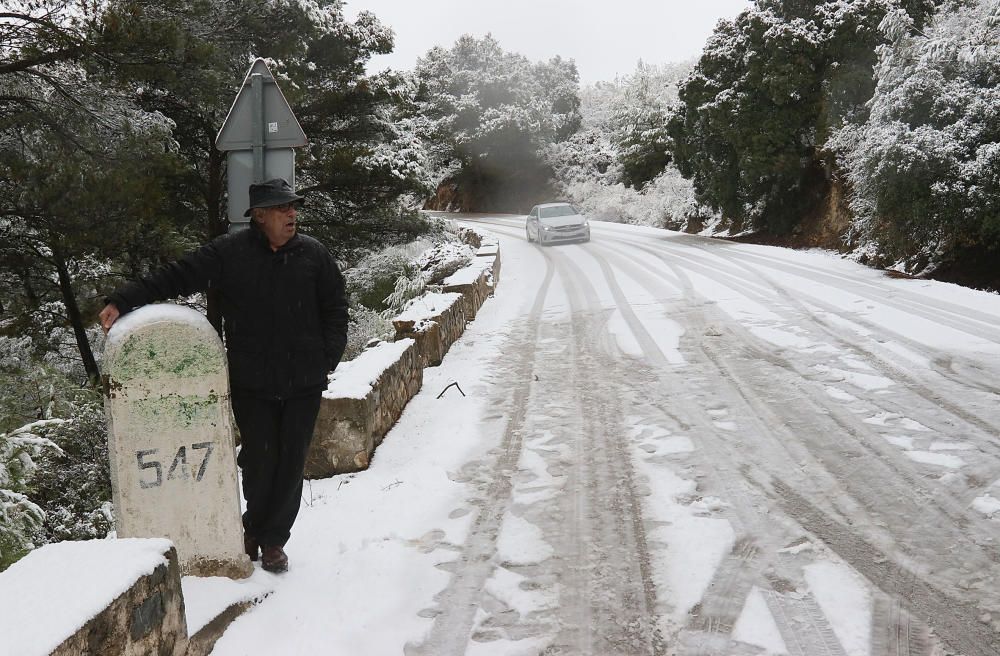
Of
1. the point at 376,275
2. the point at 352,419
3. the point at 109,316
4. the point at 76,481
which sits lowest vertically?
the point at 76,481

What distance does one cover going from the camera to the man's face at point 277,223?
344cm

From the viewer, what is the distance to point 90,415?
8148 mm

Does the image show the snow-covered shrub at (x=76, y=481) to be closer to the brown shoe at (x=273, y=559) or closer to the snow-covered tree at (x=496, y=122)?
the brown shoe at (x=273, y=559)

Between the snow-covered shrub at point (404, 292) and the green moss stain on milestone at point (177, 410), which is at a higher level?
the green moss stain on milestone at point (177, 410)

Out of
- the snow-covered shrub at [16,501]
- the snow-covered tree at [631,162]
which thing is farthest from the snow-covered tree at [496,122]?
the snow-covered shrub at [16,501]

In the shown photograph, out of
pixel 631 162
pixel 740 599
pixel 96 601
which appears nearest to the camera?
pixel 96 601

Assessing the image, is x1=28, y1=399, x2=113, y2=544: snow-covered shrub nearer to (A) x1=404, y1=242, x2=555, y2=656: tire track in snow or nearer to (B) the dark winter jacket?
(A) x1=404, y1=242, x2=555, y2=656: tire track in snow

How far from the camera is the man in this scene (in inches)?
135

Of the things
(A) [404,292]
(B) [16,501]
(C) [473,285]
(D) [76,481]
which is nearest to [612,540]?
(B) [16,501]

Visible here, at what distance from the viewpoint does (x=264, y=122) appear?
477cm

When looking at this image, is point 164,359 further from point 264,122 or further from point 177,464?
point 264,122

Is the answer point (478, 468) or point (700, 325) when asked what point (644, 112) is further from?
point (478, 468)

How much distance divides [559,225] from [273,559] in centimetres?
2025

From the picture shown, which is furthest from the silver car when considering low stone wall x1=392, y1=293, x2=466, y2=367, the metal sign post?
the metal sign post
